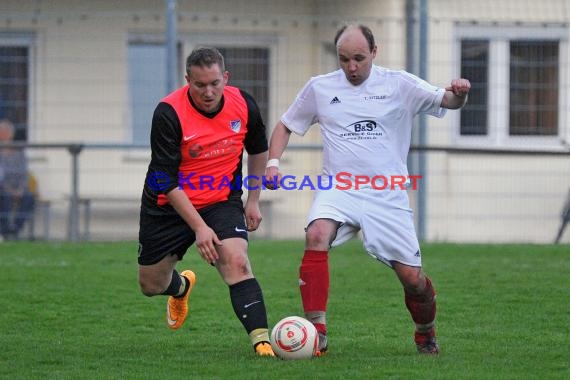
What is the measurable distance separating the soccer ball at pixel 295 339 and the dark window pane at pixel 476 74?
29.0 ft

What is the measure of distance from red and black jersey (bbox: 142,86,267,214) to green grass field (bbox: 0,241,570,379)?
932 millimetres

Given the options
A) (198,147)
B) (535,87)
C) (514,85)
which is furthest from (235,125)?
(535,87)

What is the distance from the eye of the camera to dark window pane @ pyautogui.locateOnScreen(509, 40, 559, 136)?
49.9 feet

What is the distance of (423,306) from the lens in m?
6.89

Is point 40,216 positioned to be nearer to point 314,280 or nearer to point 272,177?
point 272,177

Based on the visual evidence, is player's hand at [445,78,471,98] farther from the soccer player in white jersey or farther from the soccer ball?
the soccer ball

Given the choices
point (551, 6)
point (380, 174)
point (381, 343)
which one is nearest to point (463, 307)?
point (381, 343)

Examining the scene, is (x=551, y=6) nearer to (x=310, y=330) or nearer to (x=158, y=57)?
(x=158, y=57)

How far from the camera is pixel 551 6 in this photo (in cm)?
1549

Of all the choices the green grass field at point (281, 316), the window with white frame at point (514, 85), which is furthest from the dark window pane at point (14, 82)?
the window with white frame at point (514, 85)

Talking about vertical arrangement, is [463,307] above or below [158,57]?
below

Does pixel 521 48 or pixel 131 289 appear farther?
pixel 521 48

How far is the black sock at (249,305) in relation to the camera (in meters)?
6.76

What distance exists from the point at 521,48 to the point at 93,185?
18.3 feet
